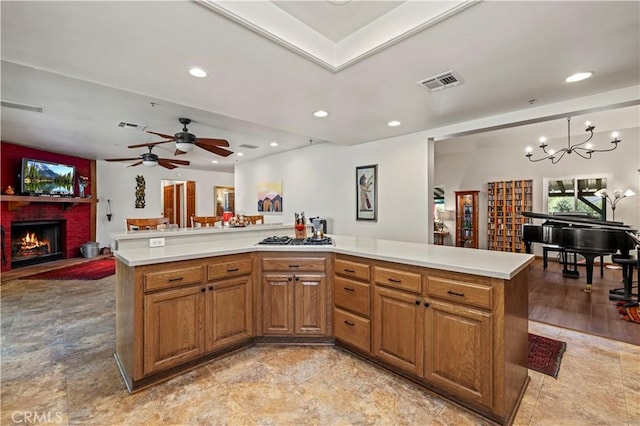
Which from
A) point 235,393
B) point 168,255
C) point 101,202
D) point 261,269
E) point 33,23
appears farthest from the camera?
point 101,202

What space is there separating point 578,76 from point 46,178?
9.16 m

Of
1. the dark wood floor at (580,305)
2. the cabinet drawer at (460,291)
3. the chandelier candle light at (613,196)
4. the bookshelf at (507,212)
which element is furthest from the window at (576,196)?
the cabinet drawer at (460,291)

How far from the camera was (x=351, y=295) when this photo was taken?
2498 mm

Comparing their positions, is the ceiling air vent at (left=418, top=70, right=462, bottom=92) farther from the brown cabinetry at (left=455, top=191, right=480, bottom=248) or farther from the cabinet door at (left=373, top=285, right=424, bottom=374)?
the brown cabinetry at (left=455, top=191, right=480, bottom=248)

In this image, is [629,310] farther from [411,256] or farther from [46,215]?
[46,215]

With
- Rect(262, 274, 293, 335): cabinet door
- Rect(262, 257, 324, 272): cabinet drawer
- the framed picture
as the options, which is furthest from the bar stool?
Rect(262, 274, 293, 335): cabinet door

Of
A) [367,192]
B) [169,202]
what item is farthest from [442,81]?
[169,202]

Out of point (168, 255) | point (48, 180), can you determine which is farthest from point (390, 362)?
point (48, 180)

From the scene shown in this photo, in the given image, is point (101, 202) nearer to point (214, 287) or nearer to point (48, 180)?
point (48, 180)

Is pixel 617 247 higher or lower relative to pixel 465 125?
lower

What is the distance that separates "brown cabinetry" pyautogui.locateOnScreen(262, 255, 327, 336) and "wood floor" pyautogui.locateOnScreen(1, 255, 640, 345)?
2578mm

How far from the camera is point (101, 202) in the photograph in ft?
26.2

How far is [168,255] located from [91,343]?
1.50m

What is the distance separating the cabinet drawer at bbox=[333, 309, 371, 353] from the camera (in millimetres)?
2389
